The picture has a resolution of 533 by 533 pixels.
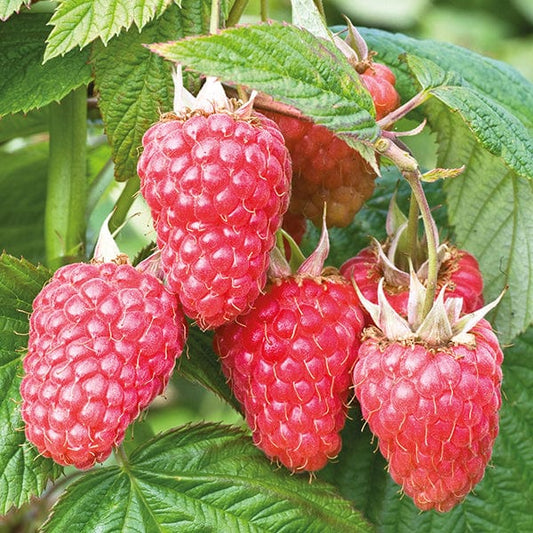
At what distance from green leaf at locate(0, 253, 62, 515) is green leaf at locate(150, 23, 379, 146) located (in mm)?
310

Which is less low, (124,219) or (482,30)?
(124,219)

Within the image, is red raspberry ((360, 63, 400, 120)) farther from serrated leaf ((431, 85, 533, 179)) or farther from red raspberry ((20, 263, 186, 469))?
red raspberry ((20, 263, 186, 469))

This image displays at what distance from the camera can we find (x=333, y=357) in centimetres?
89

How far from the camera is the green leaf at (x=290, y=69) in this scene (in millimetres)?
742

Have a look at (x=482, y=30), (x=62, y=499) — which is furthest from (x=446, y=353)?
(x=482, y=30)

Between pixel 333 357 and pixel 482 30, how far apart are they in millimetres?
3365

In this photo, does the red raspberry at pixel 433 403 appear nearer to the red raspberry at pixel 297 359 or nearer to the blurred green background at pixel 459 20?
the red raspberry at pixel 297 359

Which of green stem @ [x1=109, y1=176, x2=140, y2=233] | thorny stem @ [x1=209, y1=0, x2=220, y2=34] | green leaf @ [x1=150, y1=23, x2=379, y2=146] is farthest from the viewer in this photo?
green stem @ [x1=109, y1=176, x2=140, y2=233]

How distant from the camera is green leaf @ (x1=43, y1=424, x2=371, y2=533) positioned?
948 mm

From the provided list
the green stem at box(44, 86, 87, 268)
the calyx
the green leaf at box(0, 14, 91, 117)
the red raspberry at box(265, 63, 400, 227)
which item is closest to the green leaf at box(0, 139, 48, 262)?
the green stem at box(44, 86, 87, 268)

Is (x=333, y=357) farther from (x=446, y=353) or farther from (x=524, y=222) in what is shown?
(x=524, y=222)

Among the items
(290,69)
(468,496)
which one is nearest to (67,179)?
(290,69)

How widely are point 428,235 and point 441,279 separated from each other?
125 mm

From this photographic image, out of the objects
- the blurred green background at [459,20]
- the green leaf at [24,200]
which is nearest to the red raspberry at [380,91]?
the green leaf at [24,200]
